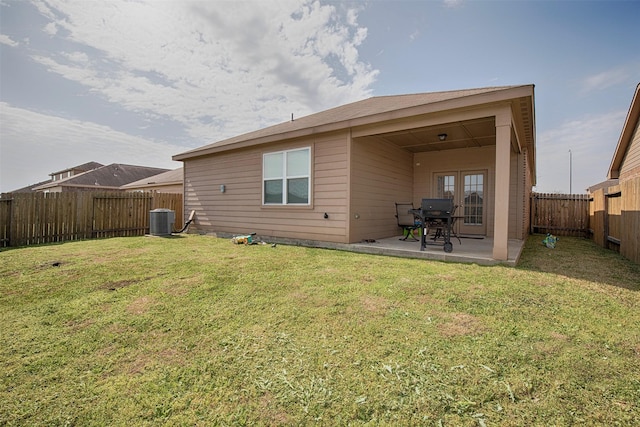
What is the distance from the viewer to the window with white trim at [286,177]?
22.6ft

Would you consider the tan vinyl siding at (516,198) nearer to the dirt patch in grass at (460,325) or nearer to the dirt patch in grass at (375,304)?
the dirt patch in grass at (460,325)

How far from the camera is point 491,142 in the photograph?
741 cm

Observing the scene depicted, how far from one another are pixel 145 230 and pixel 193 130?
27.7 ft

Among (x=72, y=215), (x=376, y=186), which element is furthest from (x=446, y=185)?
(x=72, y=215)

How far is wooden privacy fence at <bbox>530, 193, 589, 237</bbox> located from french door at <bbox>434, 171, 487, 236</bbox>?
424 centimetres

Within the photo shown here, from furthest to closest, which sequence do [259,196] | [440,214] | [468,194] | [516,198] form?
[468,194]
[259,196]
[516,198]
[440,214]

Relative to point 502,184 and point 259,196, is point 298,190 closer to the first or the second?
point 259,196

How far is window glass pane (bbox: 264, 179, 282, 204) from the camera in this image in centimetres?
739

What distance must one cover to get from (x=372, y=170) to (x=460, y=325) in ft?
16.2

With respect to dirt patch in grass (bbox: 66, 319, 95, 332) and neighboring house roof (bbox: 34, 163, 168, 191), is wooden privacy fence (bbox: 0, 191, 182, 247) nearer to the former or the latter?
dirt patch in grass (bbox: 66, 319, 95, 332)

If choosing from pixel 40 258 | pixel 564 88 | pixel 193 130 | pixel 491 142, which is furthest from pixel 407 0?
pixel 193 130

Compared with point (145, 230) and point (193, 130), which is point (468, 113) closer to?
point (145, 230)

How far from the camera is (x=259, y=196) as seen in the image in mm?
7820

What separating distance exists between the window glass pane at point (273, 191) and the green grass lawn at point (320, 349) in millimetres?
3639
